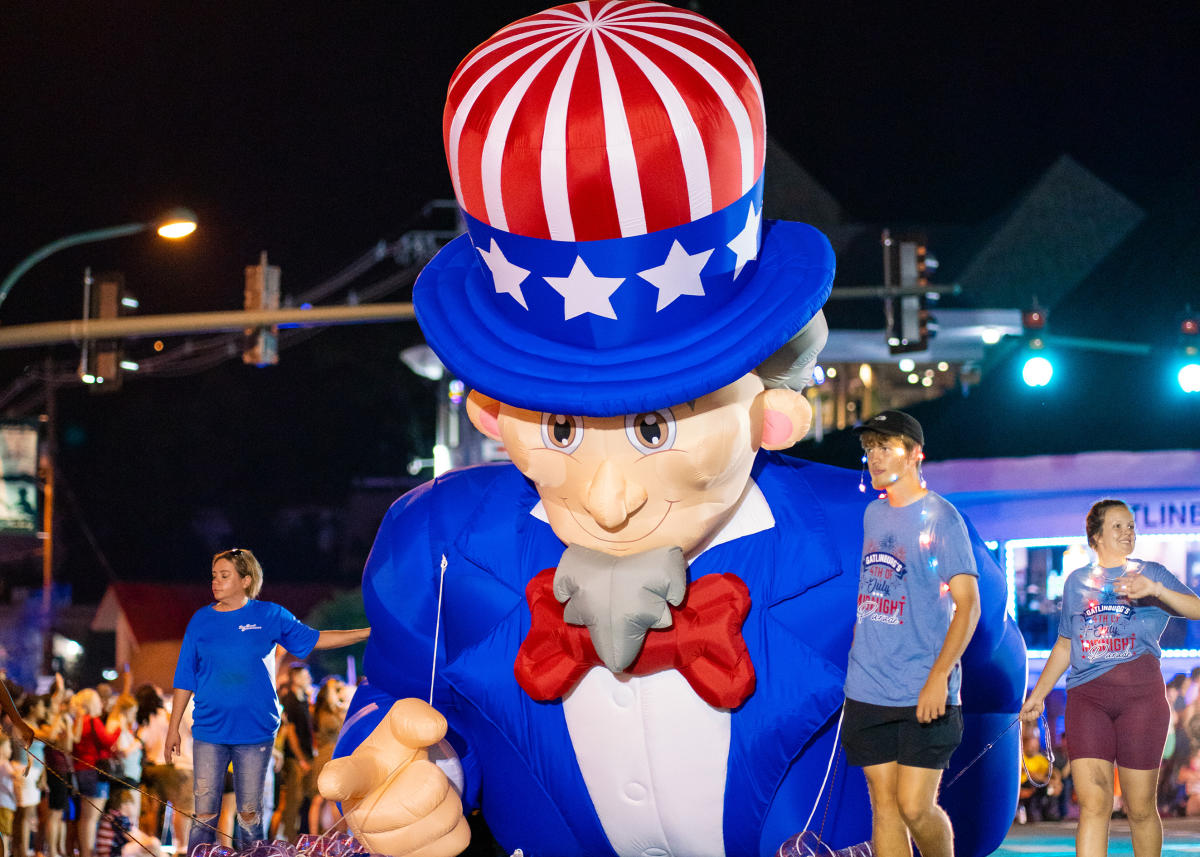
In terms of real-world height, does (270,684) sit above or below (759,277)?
below

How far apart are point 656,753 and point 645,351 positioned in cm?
136

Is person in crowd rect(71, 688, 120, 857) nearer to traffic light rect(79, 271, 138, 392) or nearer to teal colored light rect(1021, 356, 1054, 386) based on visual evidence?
traffic light rect(79, 271, 138, 392)

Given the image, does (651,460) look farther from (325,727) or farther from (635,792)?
(325,727)

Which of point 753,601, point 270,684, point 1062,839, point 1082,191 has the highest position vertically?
point 1082,191

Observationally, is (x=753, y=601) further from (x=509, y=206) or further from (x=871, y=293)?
(x=871, y=293)

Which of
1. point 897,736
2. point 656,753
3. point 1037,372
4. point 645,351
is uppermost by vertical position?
point 1037,372

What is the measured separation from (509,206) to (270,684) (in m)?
2.90

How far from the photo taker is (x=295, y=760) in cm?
905

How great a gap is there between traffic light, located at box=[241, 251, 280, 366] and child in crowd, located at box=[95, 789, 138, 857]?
383 cm

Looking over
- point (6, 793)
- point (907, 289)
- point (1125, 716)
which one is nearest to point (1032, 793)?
point (907, 289)

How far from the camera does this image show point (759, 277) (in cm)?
424

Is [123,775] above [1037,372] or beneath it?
beneath

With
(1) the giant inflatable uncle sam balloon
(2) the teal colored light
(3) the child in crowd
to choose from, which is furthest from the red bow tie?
(2) the teal colored light

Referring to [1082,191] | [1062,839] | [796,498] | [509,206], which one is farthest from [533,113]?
[1082,191]
